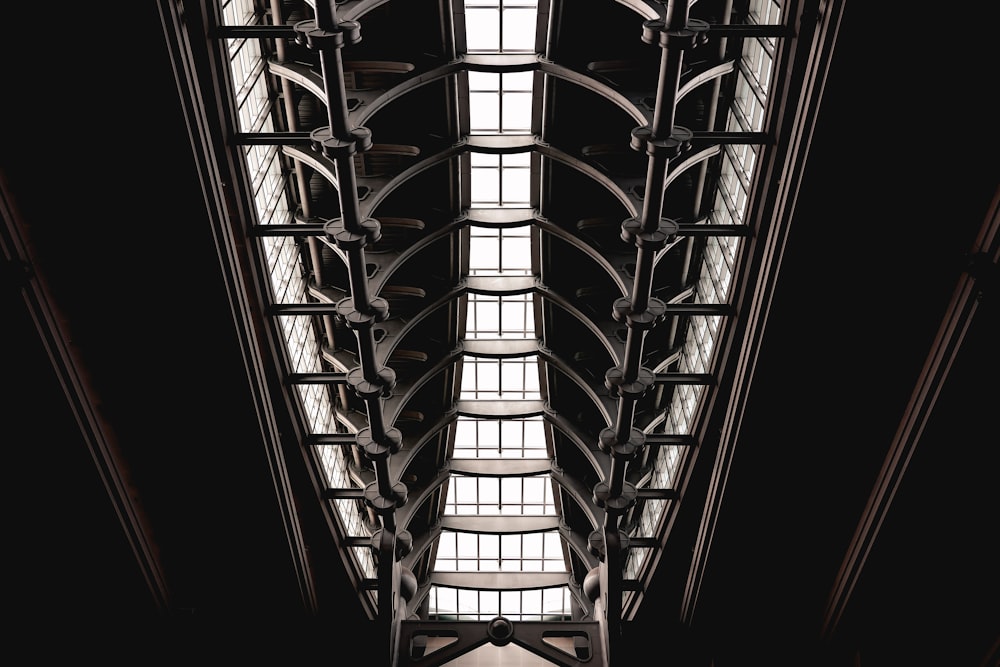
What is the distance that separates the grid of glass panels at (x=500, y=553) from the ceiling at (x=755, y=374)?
1313 cm

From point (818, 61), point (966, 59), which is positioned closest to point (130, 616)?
point (818, 61)

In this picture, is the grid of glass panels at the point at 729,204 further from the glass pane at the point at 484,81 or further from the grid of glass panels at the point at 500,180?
the glass pane at the point at 484,81

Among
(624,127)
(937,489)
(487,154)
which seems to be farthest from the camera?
(487,154)

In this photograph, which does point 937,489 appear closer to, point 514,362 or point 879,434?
point 879,434

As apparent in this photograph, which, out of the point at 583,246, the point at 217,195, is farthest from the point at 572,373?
the point at 217,195

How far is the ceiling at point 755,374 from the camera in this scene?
11.6 meters

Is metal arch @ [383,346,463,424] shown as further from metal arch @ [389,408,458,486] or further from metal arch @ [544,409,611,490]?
metal arch @ [544,409,611,490]

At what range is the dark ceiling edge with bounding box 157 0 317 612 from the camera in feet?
38.1

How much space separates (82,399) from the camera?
1383 cm

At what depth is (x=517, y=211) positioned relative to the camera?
20438mm

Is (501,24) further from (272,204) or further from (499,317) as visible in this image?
(499,317)

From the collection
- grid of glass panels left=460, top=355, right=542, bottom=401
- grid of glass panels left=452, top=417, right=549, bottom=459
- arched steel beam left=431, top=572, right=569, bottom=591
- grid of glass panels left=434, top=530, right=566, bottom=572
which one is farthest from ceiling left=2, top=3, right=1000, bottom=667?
arched steel beam left=431, top=572, right=569, bottom=591

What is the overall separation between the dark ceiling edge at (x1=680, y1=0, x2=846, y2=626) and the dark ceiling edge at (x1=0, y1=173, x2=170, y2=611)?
9718 millimetres

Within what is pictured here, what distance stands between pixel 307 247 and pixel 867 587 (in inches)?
520
